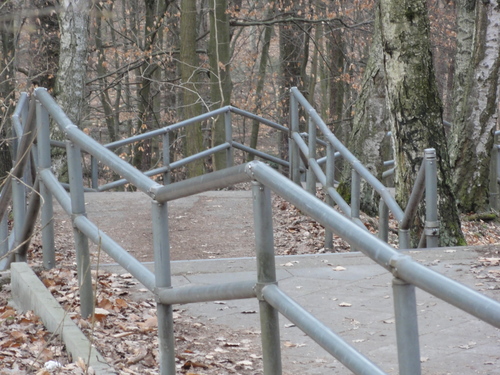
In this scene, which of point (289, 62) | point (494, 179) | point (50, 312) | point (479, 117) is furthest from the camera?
point (289, 62)

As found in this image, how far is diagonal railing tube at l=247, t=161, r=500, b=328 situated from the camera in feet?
5.04

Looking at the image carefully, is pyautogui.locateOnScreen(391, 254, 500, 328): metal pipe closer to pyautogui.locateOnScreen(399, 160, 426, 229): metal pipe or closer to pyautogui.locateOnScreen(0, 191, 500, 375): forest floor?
pyautogui.locateOnScreen(0, 191, 500, 375): forest floor

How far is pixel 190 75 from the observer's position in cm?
1526

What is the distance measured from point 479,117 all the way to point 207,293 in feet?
28.8

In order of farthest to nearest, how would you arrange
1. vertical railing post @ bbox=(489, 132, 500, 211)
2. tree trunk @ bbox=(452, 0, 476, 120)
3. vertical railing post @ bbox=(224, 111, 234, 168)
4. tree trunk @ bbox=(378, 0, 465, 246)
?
tree trunk @ bbox=(452, 0, 476, 120) < vertical railing post @ bbox=(224, 111, 234, 168) < vertical railing post @ bbox=(489, 132, 500, 211) < tree trunk @ bbox=(378, 0, 465, 246)

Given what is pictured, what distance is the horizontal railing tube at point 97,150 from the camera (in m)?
3.25

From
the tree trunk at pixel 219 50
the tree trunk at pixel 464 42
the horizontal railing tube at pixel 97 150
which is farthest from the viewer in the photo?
the tree trunk at pixel 219 50

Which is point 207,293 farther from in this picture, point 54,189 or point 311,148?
point 311,148

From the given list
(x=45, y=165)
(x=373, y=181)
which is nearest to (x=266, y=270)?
(x=45, y=165)

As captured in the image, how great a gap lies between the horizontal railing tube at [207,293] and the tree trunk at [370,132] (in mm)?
7367

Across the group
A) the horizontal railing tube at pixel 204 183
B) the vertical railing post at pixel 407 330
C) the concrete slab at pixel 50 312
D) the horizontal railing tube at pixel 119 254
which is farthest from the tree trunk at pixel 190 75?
the vertical railing post at pixel 407 330

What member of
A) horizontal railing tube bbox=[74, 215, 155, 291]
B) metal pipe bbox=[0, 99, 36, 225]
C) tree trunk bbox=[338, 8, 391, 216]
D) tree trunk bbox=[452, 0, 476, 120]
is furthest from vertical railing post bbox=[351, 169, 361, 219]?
tree trunk bbox=[452, 0, 476, 120]

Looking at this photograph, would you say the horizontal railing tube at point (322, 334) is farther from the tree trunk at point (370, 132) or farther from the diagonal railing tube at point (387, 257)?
the tree trunk at point (370, 132)

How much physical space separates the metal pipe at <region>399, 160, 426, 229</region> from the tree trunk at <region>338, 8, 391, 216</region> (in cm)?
376
